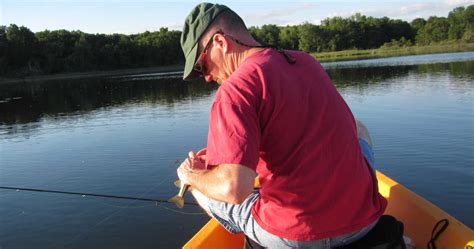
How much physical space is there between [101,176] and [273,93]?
8808 mm

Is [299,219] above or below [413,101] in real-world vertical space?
above

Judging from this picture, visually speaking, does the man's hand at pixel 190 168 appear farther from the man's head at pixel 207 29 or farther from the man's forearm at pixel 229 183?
the man's head at pixel 207 29

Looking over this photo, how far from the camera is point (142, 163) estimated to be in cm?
1087

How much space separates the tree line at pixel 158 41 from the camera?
7888 cm

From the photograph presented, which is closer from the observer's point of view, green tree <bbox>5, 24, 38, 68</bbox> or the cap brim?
the cap brim

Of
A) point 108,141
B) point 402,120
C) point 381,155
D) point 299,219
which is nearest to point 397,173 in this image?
point 381,155

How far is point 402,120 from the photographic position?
544 inches

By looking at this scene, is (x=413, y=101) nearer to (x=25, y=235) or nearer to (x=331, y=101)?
(x=25, y=235)

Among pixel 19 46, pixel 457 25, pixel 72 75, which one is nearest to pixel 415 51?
pixel 457 25

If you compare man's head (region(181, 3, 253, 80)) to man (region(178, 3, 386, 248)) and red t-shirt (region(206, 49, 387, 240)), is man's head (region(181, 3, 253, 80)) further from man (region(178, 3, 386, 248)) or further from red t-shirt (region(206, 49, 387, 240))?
red t-shirt (region(206, 49, 387, 240))

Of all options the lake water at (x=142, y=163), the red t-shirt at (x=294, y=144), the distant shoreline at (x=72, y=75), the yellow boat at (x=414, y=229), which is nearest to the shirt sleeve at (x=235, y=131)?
the red t-shirt at (x=294, y=144)

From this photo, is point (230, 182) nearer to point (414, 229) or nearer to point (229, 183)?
point (229, 183)

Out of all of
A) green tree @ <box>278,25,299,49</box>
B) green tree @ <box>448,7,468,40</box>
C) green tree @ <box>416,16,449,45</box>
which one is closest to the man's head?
green tree @ <box>448,7,468,40</box>

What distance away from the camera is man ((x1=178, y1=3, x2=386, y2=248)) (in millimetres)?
1909
